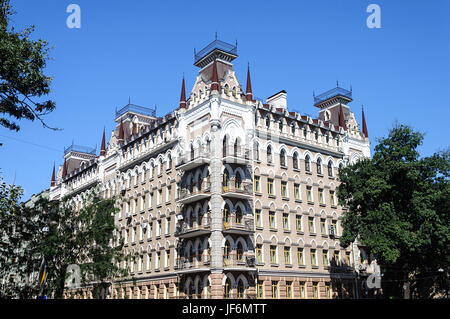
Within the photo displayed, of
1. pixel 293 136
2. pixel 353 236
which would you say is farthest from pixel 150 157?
pixel 353 236

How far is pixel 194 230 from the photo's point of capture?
34.2 meters

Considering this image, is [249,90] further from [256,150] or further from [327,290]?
[327,290]

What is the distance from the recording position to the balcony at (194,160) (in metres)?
35.4

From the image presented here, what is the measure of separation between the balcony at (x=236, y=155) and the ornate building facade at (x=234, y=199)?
0.33 ft

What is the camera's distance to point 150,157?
44.2m

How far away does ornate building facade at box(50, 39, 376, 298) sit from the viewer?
34562 millimetres

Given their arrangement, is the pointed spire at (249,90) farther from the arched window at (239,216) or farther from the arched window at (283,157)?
the arched window at (239,216)

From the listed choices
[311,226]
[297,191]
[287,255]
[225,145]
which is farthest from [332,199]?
[225,145]

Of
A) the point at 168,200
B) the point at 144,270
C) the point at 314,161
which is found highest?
the point at 314,161

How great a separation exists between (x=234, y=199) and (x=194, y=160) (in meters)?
4.36

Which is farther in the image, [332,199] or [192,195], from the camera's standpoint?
[332,199]

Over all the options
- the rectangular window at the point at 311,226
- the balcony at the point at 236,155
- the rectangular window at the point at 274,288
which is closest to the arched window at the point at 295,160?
the rectangular window at the point at 311,226
